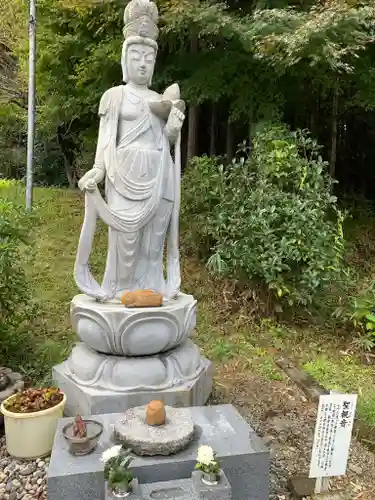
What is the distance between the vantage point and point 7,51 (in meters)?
13.4

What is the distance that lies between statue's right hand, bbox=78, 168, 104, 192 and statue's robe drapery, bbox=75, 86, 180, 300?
0.04 meters

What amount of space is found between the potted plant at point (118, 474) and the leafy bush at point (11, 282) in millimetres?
2305

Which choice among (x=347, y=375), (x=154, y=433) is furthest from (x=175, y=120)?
(x=347, y=375)

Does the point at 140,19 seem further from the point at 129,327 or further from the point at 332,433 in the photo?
the point at 332,433

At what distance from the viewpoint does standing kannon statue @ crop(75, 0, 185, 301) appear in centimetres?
359

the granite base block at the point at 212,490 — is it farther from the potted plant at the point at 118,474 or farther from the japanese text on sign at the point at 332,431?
the japanese text on sign at the point at 332,431

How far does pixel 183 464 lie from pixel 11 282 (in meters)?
2.54

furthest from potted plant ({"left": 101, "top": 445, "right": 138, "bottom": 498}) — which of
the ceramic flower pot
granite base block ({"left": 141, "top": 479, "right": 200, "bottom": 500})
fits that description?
the ceramic flower pot

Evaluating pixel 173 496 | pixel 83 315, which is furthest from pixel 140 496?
pixel 83 315

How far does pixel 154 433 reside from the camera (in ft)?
8.49

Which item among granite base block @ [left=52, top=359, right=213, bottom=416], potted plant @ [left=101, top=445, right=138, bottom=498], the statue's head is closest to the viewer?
potted plant @ [left=101, top=445, right=138, bottom=498]

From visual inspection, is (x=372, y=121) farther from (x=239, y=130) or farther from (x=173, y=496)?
(x=173, y=496)

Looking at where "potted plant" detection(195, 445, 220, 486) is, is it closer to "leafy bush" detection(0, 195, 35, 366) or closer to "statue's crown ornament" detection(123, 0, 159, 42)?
"leafy bush" detection(0, 195, 35, 366)

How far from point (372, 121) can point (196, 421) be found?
9.44 m
